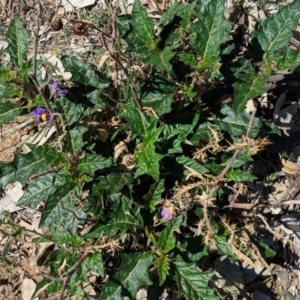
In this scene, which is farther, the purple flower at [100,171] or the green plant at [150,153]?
the purple flower at [100,171]

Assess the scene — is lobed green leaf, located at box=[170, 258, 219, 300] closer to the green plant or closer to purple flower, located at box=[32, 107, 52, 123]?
the green plant

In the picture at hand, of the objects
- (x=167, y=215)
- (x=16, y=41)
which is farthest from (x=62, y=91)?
(x=167, y=215)

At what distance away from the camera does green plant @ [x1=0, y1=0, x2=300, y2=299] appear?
2.21 metres

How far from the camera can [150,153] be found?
86.0 inches

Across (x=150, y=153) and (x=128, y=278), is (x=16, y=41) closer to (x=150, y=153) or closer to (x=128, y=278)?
(x=150, y=153)

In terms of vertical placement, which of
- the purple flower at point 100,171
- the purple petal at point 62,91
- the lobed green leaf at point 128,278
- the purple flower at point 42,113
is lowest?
the lobed green leaf at point 128,278

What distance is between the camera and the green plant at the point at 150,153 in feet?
7.23

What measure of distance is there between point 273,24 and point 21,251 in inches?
64.4

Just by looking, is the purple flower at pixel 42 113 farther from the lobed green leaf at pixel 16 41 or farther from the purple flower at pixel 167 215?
the purple flower at pixel 167 215

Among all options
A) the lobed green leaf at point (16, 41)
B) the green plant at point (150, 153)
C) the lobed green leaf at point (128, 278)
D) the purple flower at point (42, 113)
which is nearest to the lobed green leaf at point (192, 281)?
the green plant at point (150, 153)

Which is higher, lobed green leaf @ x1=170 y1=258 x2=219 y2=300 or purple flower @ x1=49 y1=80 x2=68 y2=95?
purple flower @ x1=49 y1=80 x2=68 y2=95

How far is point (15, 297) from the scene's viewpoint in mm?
2701

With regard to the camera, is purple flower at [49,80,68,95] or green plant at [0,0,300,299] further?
purple flower at [49,80,68,95]

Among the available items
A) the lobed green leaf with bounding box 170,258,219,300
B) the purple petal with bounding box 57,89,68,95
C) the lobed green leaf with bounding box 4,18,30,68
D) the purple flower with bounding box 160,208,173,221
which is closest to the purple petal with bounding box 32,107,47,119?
the purple petal with bounding box 57,89,68,95
